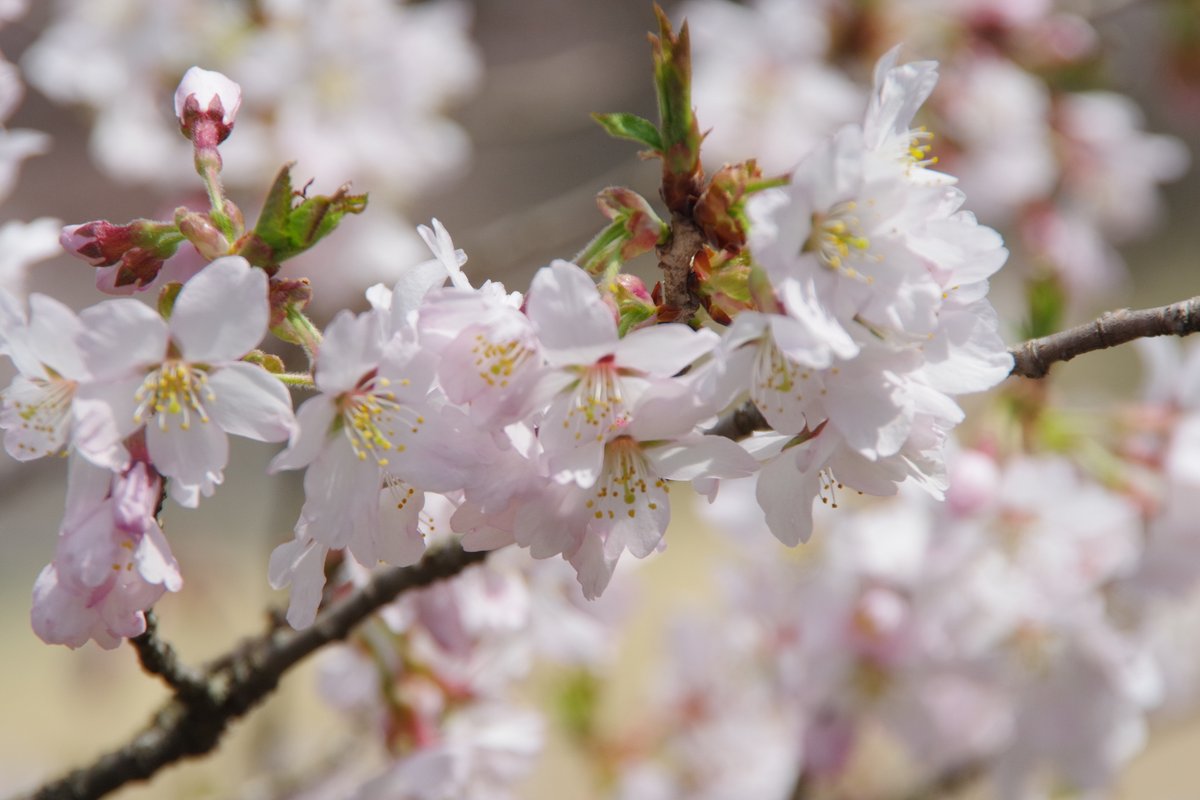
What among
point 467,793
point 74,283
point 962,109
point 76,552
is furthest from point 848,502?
point 74,283

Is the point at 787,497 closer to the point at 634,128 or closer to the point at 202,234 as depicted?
the point at 634,128

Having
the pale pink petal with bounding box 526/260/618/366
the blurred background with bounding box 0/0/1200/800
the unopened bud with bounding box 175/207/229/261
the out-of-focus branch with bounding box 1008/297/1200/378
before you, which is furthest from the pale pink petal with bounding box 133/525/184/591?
the out-of-focus branch with bounding box 1008/297/1200/378

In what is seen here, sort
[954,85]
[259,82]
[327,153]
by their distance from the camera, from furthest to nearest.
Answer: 1. [954,85]
2. [327,153]
3. [259,82]

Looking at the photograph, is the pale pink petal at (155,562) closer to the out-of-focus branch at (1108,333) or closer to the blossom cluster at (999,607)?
the out-of-focus branch at (1108,333)

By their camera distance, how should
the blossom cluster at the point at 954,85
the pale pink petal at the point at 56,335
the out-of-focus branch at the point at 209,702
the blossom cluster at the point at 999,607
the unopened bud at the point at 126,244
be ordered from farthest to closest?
the blossom cluster at the point at 954,85 < the blossom cluster at the point at 999,607 < the out-of-focus branch at the point at 209,702 < the unopened bud at the point at 126,244 < the pale pink petal at the point at 56,335

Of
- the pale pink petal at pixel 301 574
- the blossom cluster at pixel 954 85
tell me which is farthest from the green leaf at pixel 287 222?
the blossom cluster at pixel 954 85

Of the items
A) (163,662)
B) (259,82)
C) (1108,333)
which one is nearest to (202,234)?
(163,662)
